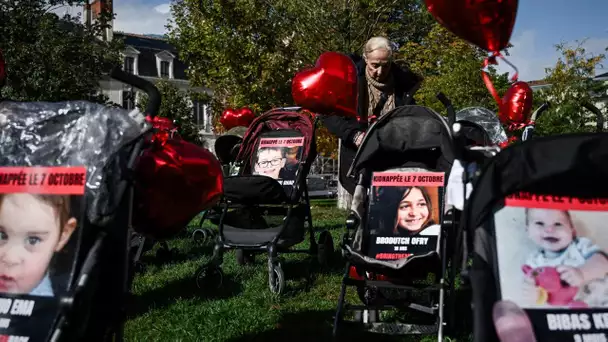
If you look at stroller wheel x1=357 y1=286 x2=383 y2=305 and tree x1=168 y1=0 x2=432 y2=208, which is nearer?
stroller wheel x1=357 y1=286 x2=383 y2=305

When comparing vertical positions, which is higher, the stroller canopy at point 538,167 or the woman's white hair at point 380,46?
the woman's white hair at point 380,46

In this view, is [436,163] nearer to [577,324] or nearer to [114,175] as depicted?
[577,324]

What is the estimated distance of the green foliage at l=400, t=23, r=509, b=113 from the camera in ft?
51.1

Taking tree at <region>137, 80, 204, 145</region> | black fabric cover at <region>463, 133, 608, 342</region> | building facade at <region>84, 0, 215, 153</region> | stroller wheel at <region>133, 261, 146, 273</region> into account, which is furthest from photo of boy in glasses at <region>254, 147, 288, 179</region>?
building facade at <region>84, 0, 215, 153</region>

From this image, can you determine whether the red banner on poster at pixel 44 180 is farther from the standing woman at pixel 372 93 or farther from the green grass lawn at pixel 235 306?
the standing woman at pixel 372 93

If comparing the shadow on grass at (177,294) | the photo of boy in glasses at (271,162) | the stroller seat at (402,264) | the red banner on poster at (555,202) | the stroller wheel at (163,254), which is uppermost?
the photo of boy in glasses at (271,162)

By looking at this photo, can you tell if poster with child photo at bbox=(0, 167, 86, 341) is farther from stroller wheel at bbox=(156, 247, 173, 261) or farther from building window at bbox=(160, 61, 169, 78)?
building window at bbox=(160, 61, 169, 78)

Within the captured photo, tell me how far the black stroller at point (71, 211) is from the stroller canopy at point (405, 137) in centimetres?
231

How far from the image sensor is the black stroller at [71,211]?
8.63 ft

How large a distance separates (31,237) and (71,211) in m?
0.21

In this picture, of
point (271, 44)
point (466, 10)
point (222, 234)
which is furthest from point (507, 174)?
point (271, 44)

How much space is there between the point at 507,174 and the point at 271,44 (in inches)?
661

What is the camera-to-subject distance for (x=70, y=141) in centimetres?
287

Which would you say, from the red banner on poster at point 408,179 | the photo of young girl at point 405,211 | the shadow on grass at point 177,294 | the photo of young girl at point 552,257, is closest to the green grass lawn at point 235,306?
the shadow on grass at point 177,294
